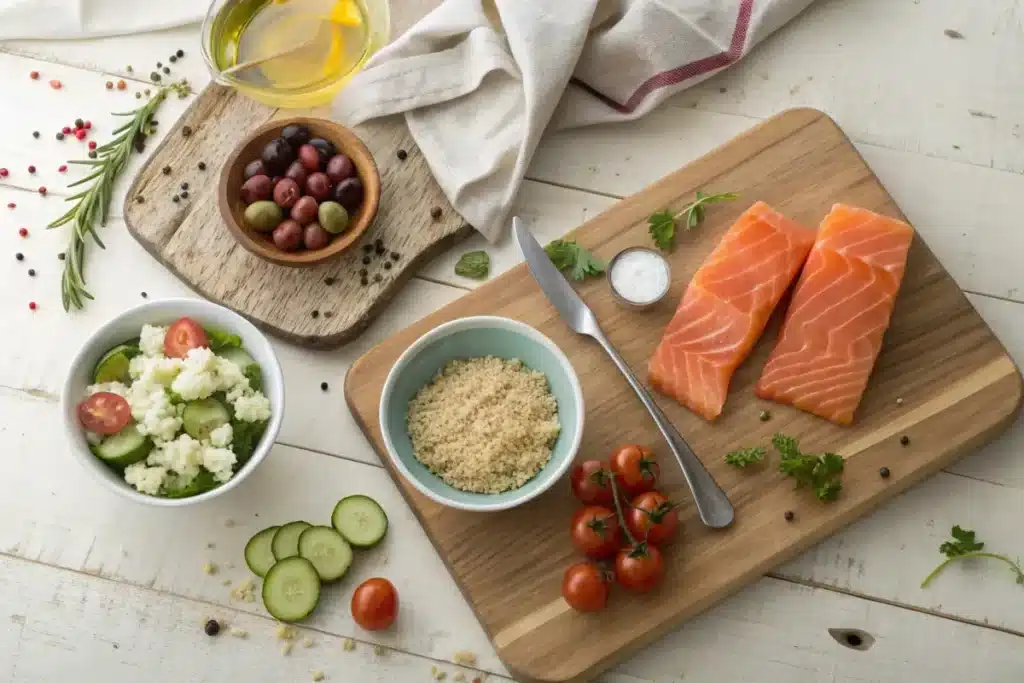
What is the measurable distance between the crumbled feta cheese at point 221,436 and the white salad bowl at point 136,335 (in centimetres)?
8

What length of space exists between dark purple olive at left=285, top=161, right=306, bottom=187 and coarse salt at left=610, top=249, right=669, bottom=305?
853 mm

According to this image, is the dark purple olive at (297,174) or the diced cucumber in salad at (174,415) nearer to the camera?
the diced cucumber in salad at (174,415)

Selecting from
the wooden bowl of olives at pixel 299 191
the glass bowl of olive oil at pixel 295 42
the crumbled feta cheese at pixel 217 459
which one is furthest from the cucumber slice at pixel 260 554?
the glass bowl of olive oil at pixel 295 42

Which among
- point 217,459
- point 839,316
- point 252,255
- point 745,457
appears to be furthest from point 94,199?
point 839,316

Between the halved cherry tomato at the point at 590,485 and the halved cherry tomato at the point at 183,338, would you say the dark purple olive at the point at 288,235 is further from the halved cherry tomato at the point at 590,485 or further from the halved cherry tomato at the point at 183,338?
the halved cherry tomato at the point at 590,485

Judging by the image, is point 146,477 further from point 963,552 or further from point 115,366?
point 963,552

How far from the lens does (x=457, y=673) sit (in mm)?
2455

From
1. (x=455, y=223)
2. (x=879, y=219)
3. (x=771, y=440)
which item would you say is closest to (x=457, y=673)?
(x=771, y=440)

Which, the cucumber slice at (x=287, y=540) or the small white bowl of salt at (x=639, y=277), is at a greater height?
the small white bowl of salt at (x=639, y=277)

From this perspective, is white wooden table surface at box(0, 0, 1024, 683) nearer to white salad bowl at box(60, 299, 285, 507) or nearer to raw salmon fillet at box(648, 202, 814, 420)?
white salad bowl at box(60, 299, 285, 507)

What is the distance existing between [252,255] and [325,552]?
84 cm

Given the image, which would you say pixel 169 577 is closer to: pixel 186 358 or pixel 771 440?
pixel 186 358

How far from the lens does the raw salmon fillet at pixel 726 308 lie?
8.18ft

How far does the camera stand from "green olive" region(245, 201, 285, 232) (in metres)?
2.54
